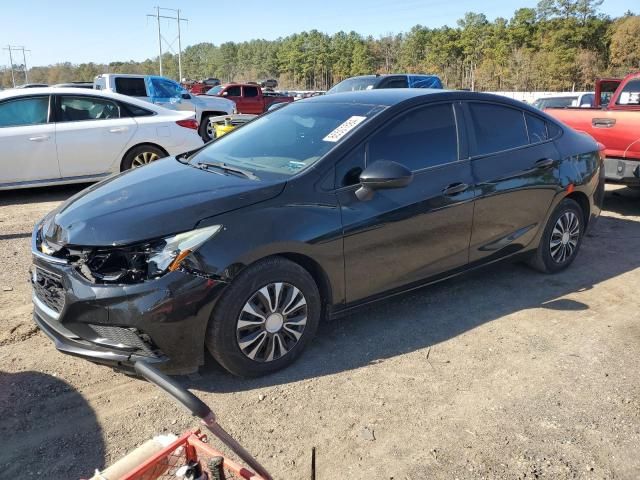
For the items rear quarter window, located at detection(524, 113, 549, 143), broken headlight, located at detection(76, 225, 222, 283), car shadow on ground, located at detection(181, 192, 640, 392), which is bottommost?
car shadow on ground, located at detection(181, 192, 640, 392)

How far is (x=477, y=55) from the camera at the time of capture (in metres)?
74.9

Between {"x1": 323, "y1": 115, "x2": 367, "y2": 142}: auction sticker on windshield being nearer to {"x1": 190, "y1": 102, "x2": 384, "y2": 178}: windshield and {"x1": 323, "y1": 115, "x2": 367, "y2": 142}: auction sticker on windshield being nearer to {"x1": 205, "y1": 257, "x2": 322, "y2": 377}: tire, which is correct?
{"x1": 190, "y1": 102, "x2": 384, "y2": 178}: windshield

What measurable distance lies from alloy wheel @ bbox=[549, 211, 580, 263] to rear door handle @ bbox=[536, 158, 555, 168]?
51 cm

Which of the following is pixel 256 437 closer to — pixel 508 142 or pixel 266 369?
pixel 266 369

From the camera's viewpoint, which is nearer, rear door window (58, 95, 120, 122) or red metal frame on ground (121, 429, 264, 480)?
red metal frame on ground (121, 429, 264, 480)

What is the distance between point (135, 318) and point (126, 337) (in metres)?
0.16

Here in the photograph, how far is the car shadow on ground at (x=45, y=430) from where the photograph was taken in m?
2.54

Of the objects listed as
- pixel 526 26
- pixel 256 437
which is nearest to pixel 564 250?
pixel 256 437

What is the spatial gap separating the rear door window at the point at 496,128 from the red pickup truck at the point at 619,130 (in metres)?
3.19

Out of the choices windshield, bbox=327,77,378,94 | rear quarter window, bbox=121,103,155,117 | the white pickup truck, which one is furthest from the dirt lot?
the white pickup truck

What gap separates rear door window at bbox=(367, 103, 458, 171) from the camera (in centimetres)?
371

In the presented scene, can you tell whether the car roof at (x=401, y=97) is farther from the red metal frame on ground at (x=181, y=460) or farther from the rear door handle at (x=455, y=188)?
the red metal frame on ground at (x=181, y=460)

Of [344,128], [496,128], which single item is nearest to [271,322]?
[344,128]

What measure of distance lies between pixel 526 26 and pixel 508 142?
7456cm
